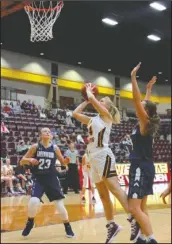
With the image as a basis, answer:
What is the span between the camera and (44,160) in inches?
232

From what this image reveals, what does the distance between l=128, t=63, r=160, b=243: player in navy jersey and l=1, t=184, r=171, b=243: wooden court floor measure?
933 millimetres

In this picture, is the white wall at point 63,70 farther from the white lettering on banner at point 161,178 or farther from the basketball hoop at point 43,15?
the basketball hoop at point 43,15

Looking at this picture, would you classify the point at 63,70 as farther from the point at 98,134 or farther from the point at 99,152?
the point at 99,152

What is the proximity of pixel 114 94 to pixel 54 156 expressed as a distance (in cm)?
2673

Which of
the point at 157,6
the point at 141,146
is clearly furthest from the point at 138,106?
the point at 157,6

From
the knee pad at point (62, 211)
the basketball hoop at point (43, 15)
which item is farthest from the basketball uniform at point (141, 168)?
the basketball hoop at point (43, 15)

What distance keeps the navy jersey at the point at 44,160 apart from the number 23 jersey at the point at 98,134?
1.05 m

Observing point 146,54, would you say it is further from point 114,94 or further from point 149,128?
point 149,128

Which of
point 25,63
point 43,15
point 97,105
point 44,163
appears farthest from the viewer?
point 25,63

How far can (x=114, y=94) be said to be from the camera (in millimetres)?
32469

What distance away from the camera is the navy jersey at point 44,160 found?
19.2 ft

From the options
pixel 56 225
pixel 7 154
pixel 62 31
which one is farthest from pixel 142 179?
pixel 62 31

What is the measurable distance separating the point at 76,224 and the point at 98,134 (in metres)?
2.29

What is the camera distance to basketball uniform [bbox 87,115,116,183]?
4.86m
